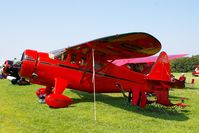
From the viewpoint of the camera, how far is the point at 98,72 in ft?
40.4

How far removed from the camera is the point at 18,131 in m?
6.87

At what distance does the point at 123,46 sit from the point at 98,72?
2378 millimetres

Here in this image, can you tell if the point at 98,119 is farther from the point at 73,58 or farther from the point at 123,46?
the point at 73,58

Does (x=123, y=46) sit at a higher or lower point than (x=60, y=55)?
higher

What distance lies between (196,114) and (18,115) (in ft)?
19.3

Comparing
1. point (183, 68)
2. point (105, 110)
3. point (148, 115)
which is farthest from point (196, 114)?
point (183, 68)

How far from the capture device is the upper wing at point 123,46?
9062 mm

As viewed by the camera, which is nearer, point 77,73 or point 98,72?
point 77,73

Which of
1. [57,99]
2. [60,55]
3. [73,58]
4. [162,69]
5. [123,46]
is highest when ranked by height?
[123,46]

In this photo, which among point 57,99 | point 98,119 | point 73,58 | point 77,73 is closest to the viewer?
point 98,119

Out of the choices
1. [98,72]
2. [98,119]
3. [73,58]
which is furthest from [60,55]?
[98,119]

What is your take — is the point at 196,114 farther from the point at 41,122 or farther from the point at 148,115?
the point at 41,122

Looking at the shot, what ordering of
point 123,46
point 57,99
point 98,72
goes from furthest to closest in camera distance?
point 98,72
point 57,99
point 123,46

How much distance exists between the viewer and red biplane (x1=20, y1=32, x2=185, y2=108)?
10.4 m
